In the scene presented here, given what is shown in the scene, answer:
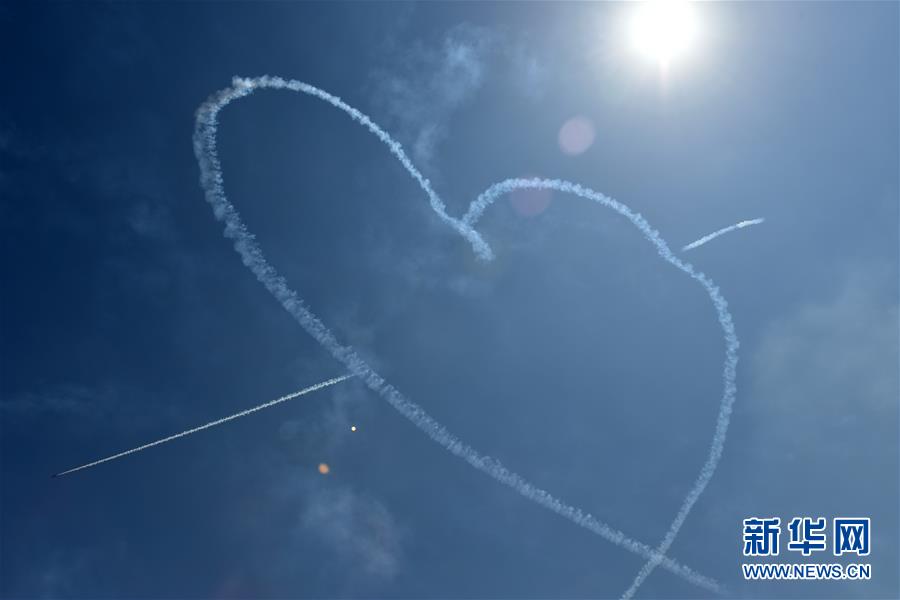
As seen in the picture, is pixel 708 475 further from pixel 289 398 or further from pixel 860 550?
pixel 289 398

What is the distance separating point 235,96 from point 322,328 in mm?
19189

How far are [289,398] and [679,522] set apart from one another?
32663 mm

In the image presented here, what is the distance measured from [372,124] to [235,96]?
10.8 m

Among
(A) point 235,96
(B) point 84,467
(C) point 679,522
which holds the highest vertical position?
(A) point 235,96

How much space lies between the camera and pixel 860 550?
202 ft

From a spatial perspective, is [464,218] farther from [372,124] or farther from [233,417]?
[233,417]

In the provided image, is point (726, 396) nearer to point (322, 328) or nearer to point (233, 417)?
point (322, 328)

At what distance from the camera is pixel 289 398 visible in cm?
6356

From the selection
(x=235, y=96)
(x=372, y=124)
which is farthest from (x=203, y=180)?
(x=372, y=124)

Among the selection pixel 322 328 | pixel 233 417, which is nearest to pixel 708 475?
pixel 322 328

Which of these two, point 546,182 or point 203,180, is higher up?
point 546,182

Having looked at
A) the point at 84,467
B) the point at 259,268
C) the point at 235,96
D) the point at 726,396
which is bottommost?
the point at 84,467

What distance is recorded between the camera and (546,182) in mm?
61781

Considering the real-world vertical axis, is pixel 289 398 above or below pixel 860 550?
below
